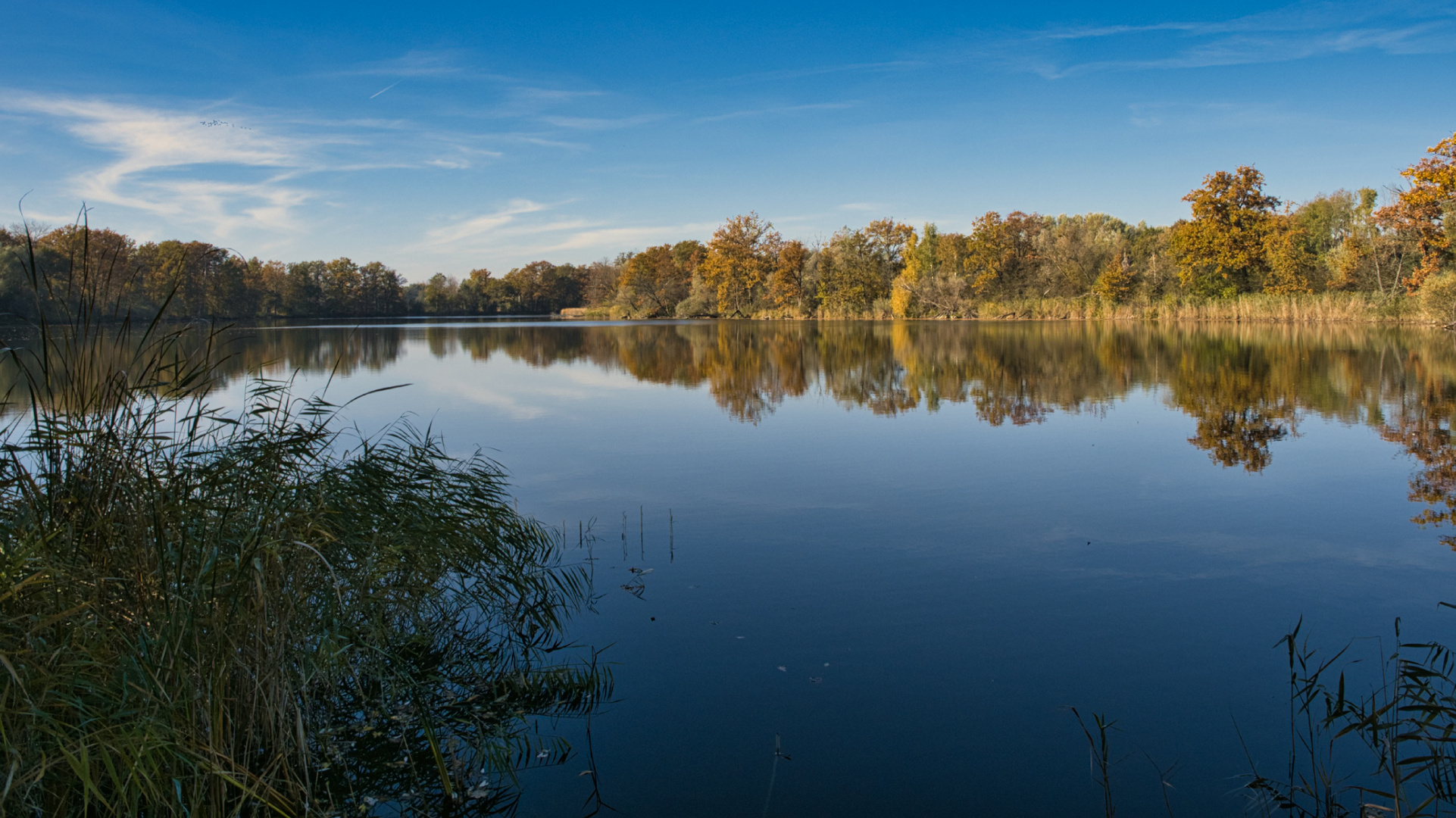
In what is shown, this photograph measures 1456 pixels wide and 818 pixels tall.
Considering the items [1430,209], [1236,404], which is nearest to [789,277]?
[1430,209]

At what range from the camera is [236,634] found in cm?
327

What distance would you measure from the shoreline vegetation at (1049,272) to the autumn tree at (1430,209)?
0.06 m

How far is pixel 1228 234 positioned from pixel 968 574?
46.6 m

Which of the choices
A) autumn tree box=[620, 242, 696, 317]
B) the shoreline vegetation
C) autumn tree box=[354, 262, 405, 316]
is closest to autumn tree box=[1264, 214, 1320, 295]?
the shoreline vegetation

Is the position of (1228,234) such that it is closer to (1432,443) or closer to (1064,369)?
(1064,369)

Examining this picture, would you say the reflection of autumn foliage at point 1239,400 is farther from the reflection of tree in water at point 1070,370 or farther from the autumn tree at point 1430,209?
the autumn tree at point 1430,209

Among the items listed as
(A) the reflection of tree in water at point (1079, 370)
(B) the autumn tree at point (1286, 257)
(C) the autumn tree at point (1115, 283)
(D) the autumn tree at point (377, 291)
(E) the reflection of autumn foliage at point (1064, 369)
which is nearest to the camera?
(A) the reflection of tree in water at point (1079, 370)

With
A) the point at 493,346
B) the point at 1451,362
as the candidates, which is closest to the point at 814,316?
the point at 493,346

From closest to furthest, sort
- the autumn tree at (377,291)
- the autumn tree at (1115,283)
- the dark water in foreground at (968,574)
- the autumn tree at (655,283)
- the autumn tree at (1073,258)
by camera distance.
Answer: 1. the dark water in foreground at (968,574)
2. the autumn tree at (1115,283)
3. the autumn tree at (1073,258)
4. the autumn tree at (655,283)
5. the autumn tree at (377,291)

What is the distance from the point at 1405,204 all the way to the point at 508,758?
1624 inches

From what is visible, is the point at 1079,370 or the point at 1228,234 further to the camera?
the point at 1228,234

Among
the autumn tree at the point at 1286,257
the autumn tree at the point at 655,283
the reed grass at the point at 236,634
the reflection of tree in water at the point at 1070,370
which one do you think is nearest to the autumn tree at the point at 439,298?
the autumn tree at the point at 655,283

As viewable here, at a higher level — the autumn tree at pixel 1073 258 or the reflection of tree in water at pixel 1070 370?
the autumn tree at pixel 1073 258

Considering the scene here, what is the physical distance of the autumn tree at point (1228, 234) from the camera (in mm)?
44875
